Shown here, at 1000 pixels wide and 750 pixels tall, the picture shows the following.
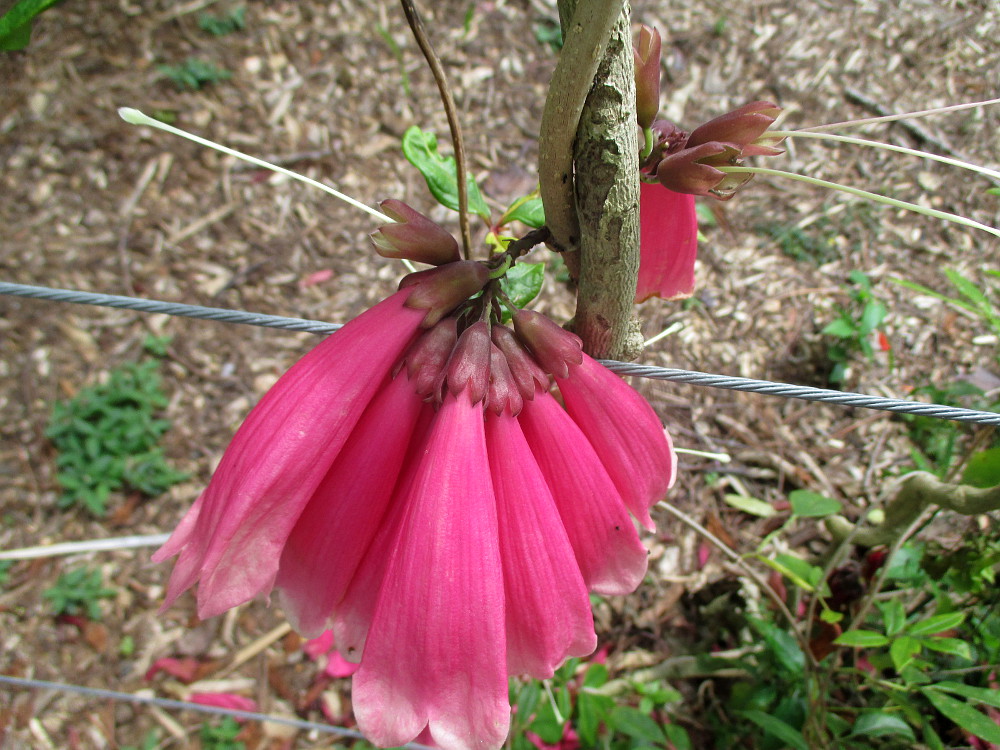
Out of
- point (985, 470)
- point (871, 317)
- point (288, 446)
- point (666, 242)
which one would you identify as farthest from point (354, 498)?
point (871, 317)

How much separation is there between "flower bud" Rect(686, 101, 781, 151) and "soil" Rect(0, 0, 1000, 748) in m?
1.16

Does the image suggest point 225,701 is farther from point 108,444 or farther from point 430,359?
point 430,359

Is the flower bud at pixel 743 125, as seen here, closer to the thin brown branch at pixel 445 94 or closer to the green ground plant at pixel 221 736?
the thin brown branch at pixel 445 94

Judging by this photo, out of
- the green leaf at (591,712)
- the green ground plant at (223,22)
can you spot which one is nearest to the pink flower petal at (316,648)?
the green leaf at (591,712)

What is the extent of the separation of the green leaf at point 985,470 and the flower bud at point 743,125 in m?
0.49

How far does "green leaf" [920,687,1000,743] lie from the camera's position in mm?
736

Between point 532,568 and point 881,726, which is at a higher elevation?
point 532,568

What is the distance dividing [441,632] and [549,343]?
0.76ft

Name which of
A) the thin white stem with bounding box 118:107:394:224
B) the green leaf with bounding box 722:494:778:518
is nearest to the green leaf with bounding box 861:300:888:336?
the green leaf with bounding box 722:494:778:518

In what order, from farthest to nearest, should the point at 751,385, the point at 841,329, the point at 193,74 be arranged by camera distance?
the point at 193,74, the point at 841,329, the point at 751,385

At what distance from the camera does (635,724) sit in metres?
1.05

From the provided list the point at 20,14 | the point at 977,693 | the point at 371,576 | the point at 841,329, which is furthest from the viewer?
the point at 841,329

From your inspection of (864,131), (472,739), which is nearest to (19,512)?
(472,739)

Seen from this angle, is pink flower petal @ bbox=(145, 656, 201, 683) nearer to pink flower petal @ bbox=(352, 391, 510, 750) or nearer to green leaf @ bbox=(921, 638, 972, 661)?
pink flower petal @ bbox=(352, 391, 510, 750)
